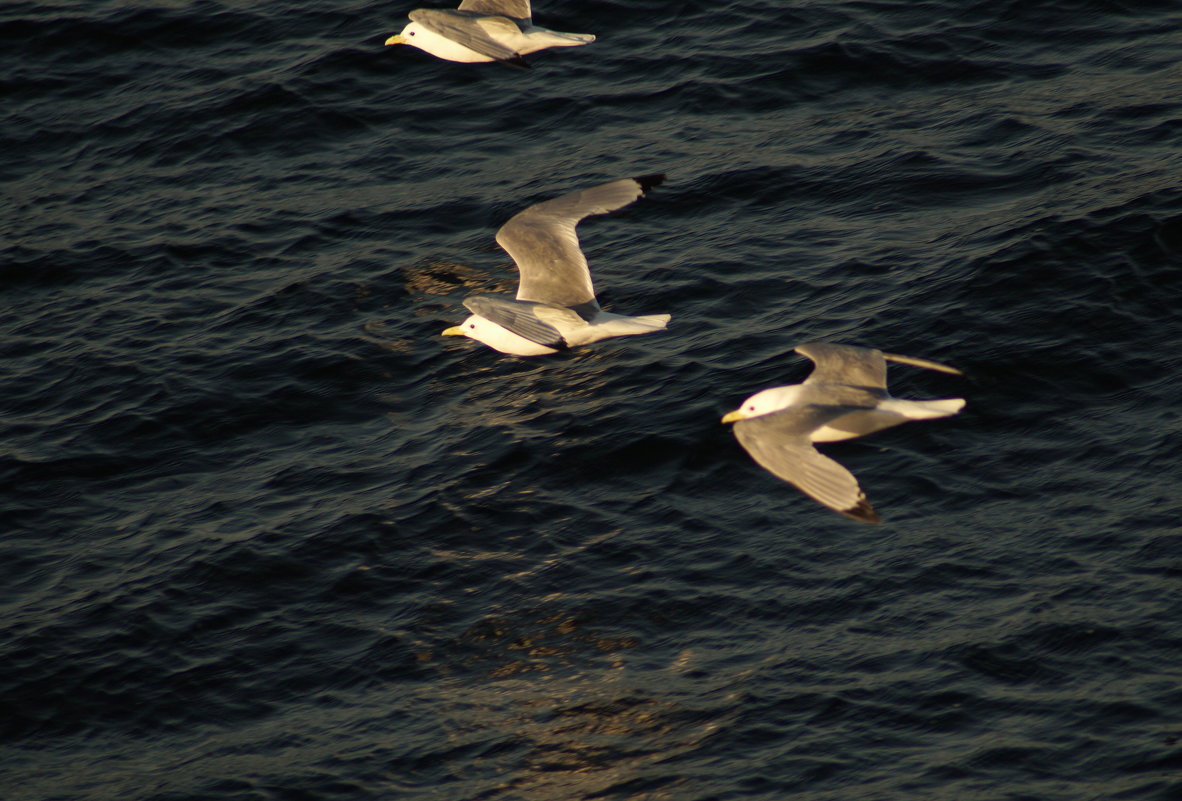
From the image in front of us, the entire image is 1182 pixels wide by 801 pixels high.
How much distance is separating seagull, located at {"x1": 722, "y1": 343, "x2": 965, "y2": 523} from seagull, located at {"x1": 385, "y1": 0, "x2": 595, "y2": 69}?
5602mm

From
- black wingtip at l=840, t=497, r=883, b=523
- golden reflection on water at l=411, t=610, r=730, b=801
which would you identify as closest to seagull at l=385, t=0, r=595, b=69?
golden reflection on water at l=411, t=610, r=730, b=801

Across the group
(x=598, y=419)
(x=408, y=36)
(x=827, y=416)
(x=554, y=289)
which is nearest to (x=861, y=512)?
(x=827, y=416)

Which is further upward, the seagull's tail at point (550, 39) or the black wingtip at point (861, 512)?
the seagull's tail at point (550, 39)

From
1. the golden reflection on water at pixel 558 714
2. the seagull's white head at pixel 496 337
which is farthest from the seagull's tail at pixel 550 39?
the golden reflection on water at pixel 558 714

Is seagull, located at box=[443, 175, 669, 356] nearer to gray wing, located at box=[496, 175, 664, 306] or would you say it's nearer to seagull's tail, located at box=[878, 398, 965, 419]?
gray wing, located at box=[496, 175, 664, 306]

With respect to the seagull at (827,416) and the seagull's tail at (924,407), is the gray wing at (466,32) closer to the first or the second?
the seagull at (827,416)

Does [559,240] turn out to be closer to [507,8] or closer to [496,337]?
[496,337]

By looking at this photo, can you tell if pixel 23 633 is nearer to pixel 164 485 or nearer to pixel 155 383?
pixel 164 485

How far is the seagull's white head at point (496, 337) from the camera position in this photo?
515 inches

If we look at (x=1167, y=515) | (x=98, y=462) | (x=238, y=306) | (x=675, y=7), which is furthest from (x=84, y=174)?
(x=1167, y=515)

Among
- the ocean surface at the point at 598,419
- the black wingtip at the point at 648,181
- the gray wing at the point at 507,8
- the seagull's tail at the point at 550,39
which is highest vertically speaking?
the gray wing at the point at 507,8

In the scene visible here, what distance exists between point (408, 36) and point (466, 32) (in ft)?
4.60

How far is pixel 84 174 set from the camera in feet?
55.6

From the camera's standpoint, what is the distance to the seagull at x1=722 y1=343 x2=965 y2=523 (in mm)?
9508
